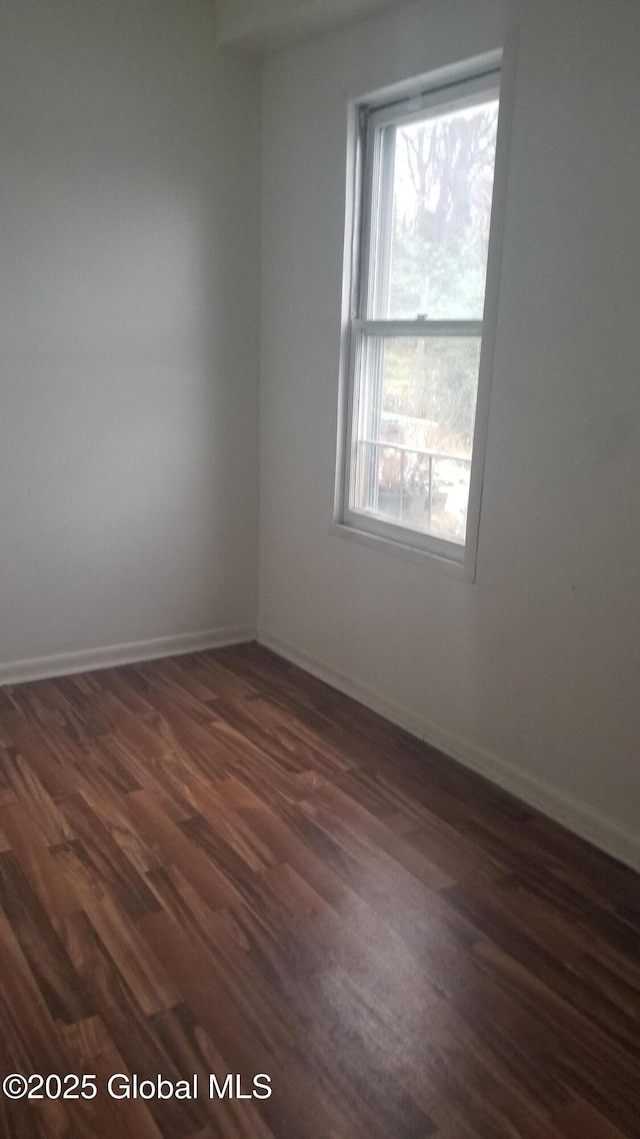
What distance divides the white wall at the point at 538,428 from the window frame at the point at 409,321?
5cm

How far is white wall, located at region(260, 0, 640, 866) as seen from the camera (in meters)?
2.36

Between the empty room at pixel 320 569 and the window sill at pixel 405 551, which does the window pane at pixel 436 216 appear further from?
the window sill at pixel 405 551

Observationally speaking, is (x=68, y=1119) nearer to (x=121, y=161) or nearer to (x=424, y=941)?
(x=424, y=941)

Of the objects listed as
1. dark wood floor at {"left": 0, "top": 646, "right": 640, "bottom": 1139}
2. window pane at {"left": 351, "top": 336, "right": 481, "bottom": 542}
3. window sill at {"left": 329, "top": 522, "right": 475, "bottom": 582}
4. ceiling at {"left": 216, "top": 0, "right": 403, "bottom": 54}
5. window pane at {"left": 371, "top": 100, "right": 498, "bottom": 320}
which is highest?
ceiling at {"left": 216, "top": 0, "right": 403, "bottom": 54}

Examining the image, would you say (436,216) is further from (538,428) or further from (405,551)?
(405,551)

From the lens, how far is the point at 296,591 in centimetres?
393

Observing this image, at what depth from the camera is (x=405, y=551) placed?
3.23m

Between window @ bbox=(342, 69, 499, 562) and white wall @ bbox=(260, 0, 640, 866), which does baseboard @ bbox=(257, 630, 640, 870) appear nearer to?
white wall @ bbox=(260, 0, 640, 866)

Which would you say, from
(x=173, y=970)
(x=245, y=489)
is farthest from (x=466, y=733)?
(x=245, y=489)

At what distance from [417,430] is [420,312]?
0.42m

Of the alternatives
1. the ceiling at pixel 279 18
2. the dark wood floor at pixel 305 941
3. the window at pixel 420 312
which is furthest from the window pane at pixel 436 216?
the dark wood floor at pixel 305 941

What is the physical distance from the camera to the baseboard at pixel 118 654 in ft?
12.0

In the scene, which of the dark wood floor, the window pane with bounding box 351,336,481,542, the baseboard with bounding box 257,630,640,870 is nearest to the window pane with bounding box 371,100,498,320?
the window pane with bounding box 351,336,481,542

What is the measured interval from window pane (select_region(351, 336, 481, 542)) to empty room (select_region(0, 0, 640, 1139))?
0.02m
